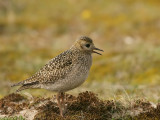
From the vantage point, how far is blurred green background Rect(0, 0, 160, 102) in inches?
547

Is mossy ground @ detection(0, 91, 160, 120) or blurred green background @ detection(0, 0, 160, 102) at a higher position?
blurred green background @ detection(0, 0, 160, 102)

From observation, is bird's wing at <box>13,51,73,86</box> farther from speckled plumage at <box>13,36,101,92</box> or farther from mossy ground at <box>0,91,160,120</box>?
mossy ground at <box>0,91,160,120</box>

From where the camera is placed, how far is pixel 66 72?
7.36 meters

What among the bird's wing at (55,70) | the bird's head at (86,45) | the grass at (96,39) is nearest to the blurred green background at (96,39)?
the grass at (96,39)

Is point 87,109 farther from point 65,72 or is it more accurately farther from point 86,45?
point 86,45

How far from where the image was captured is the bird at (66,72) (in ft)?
24.0

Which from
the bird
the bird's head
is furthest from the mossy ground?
the bird's head

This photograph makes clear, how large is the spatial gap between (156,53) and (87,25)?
53.6 feet

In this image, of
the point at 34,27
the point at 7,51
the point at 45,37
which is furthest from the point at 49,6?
the point at 7,51

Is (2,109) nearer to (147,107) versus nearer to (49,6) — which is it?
(147,107)

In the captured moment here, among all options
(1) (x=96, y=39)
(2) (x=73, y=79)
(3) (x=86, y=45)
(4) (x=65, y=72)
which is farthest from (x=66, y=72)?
(1) (x=96, y=39)

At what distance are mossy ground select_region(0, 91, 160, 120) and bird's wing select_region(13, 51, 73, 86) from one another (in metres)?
0.69

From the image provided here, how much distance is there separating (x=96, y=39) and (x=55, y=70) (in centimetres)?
1911

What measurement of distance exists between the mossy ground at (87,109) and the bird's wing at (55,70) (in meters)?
0.69
